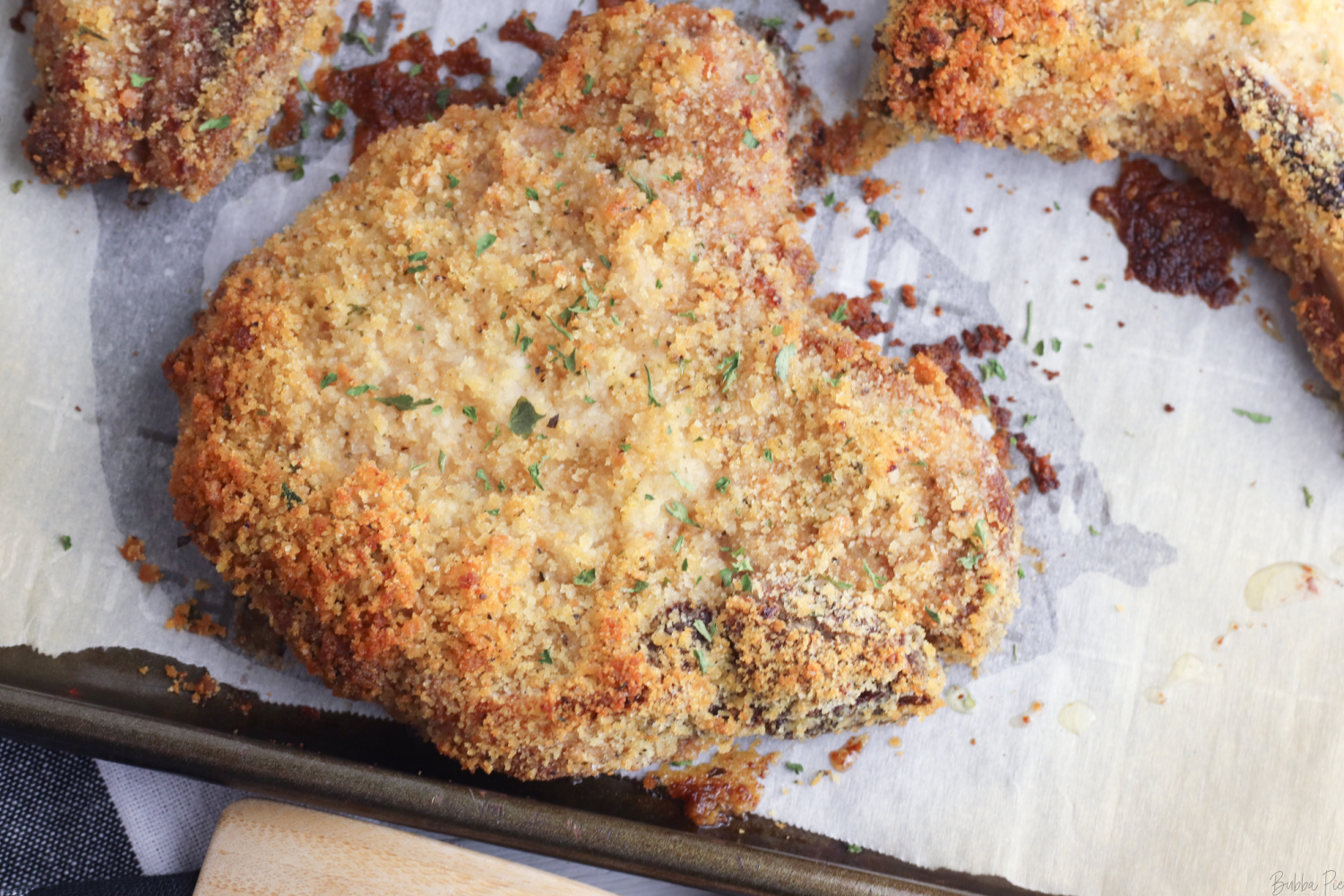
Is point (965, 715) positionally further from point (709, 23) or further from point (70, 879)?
point (70, 879)

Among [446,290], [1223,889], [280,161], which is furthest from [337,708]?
[1223,889]

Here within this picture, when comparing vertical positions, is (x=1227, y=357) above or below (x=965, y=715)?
above

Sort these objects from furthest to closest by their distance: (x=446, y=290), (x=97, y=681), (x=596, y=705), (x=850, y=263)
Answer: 1. (x=850, y=263)
2. (x=97, y=681)
3. (x=446, y=290)
4. (x=596, y=705)

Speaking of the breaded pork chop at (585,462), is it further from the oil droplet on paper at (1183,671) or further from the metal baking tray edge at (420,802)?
the oil droplet on paper at (1183,671)

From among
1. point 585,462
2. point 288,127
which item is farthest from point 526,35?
point 585,462

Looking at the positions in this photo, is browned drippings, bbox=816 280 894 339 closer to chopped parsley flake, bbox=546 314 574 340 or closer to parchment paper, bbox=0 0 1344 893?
parchment paper, bbox=0 0 1344 893

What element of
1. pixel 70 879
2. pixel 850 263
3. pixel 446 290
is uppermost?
pixel 850 263
